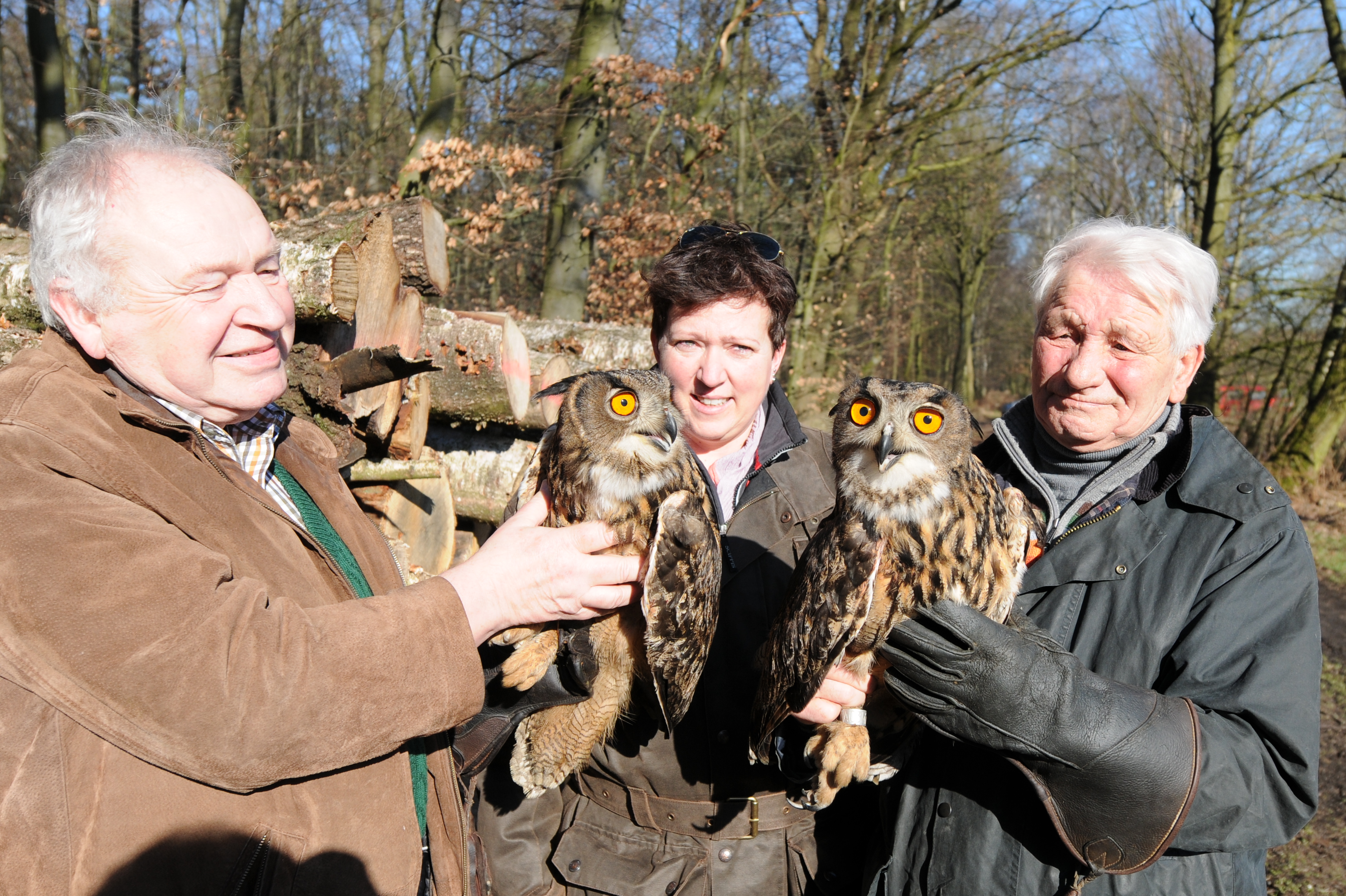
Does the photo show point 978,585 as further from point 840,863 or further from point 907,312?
point 907,312

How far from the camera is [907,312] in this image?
25.4 metres

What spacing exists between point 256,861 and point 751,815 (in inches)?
48.5

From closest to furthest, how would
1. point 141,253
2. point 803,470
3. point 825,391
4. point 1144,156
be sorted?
point 141,253
point 803,470
point 825,391
point 1144,156

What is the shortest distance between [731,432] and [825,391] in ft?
33.0

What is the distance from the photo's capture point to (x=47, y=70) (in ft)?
33.2

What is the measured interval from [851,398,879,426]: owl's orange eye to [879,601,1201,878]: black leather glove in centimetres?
54

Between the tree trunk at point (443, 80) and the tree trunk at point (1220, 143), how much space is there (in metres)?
11.1

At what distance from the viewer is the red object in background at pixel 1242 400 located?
13.0m

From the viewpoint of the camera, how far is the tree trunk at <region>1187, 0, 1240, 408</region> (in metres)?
12.4

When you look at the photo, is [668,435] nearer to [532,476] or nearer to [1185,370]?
[532,476]

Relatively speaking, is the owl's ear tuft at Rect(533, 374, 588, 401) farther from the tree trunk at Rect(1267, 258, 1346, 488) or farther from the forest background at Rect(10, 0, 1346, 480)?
the tree trunk at Rect(1267, 258, 1346, 488)

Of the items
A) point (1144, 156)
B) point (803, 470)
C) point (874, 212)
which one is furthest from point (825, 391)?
point (1144, 156)

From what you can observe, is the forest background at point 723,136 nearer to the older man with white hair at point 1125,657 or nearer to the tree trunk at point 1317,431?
the tree trunk at point 1317,431

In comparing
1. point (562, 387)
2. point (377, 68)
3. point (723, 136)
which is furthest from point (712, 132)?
point (562, 387)
